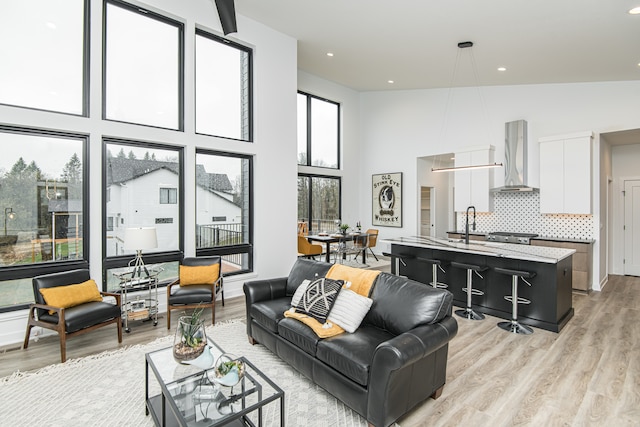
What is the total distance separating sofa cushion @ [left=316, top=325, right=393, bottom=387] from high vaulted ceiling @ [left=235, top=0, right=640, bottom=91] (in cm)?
399

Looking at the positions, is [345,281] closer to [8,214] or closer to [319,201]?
[8,214]

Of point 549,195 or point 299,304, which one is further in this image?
point 549,195

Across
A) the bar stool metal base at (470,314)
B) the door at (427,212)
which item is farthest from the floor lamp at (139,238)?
the door at (427,212)

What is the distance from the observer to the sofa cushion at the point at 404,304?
2.43 metres

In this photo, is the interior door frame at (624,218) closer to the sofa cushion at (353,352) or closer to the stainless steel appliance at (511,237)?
the stainless steel appliance at (511,237)

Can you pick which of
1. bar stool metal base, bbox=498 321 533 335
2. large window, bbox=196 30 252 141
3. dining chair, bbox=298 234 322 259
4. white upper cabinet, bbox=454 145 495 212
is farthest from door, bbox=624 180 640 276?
large window, bbox=196 30 252 141

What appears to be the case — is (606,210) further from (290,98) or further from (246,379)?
(246,379)

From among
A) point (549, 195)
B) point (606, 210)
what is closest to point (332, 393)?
point (549, 195)

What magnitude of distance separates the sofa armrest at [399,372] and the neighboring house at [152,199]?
3.39 meters

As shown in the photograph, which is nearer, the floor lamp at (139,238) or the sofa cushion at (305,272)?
the sofa cushion at (305,272)

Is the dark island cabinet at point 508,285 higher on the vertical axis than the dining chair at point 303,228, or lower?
lower

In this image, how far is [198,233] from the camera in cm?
502

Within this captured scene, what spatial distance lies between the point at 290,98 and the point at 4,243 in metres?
4.47

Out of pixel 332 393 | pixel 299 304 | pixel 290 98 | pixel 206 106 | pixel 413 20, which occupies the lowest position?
pixel 332 393
